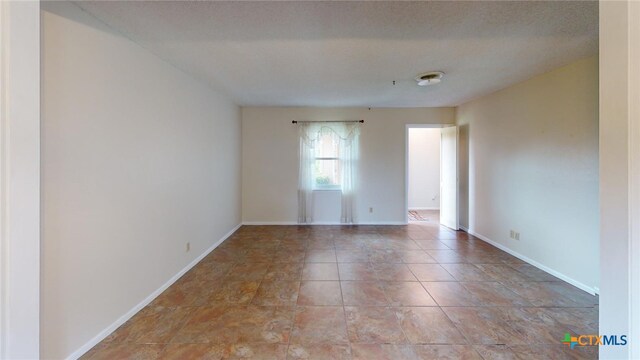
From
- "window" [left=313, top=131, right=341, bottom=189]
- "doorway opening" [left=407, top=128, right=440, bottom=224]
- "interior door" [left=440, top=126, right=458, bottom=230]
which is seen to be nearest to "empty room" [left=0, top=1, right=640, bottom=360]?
"interior door" [left=440, top=126, right=458, bottom=230]

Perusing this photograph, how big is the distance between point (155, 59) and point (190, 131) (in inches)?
34.3

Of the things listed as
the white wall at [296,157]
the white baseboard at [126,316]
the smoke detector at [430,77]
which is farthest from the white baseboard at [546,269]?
the white baseboard at [126,316]

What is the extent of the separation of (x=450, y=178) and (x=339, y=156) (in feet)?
7.46

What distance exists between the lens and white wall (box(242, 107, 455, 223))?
530cm

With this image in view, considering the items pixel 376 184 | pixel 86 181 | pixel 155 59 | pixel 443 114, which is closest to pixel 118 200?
pixel 86 181

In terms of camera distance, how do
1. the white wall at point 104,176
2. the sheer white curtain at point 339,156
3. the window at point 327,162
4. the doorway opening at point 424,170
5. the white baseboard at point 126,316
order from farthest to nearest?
1. the doorway opening at point 424,170
2. the window at point 327,162
3. the sheer white curtain at point 339,156
4. the white baseboard at point 126,316
5. the white wall at point 104,176

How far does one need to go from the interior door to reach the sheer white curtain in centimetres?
182

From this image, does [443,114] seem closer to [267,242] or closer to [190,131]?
[267,242]

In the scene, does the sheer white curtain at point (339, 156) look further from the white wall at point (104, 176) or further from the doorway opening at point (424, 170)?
the doorway opening at point (424, 170)

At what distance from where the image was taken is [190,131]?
3.14 metres

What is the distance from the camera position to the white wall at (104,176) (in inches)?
62.1

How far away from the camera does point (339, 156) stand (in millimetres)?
5359
